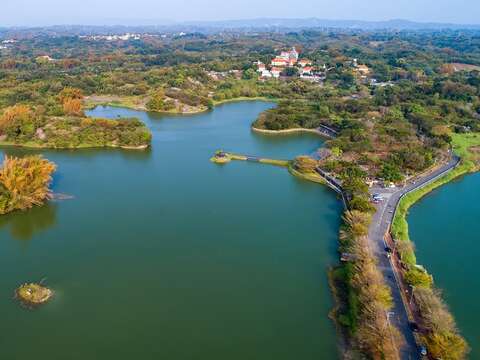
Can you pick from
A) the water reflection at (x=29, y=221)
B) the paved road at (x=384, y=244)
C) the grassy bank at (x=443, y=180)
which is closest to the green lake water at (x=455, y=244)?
the grassy bank at (x=443, y=180)

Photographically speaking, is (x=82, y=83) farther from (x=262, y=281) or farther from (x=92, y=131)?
(x=262, y=281)

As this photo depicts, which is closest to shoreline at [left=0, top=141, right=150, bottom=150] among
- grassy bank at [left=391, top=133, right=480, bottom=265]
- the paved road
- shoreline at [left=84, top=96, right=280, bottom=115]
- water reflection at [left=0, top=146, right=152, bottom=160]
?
water reflection at [left=0, top=146, right=152, bottom=160]

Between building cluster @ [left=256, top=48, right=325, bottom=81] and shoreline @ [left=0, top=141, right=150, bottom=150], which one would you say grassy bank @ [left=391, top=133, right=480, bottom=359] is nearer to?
shoreline @ [left=0, top=141, right=150, bottom=150]

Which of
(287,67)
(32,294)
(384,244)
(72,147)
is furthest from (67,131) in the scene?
(287,67)

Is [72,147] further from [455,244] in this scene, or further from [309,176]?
[455,244]

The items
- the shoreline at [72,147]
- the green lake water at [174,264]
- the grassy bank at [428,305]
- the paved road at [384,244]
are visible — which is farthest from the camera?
the shoreline at [72,147]

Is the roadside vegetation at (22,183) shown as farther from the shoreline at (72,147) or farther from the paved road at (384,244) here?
the paved road at (384,244)

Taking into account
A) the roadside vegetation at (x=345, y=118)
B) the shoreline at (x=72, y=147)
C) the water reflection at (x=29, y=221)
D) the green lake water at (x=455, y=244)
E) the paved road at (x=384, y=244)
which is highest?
the roadside vegetation at (x=345, y=118)
